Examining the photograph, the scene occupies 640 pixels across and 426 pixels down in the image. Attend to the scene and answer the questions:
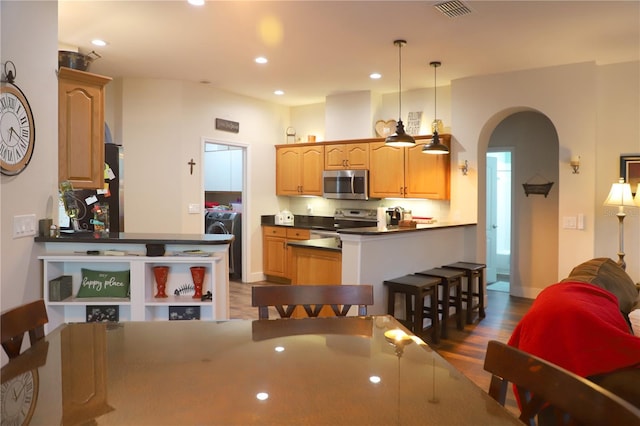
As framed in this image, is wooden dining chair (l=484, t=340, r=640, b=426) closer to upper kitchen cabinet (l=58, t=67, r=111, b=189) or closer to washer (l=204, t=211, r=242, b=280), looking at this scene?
upper kitchen cabinet (l=58, t=67, r=111, b=189)

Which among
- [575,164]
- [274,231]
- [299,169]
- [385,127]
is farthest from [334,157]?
[575,164]

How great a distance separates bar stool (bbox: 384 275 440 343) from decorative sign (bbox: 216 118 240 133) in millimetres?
3438

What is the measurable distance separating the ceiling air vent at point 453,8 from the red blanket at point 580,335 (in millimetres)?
2316

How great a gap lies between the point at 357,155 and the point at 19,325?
5.28 meters

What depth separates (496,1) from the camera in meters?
3.32

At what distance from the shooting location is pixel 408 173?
588cm

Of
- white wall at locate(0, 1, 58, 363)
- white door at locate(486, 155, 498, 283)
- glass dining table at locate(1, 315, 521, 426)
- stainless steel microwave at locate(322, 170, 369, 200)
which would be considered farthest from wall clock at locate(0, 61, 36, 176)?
white door at locate(486, 155, 498, 283)

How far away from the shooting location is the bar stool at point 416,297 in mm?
3926

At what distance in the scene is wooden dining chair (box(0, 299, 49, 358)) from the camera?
4.55ft

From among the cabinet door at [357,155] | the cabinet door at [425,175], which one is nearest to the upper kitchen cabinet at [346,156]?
the cabinet door at [357,155]

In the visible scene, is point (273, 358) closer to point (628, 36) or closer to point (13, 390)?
point (13, 390)

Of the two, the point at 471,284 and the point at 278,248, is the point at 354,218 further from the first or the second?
the point at 471,284

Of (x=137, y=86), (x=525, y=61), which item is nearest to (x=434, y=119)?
(x=525, y=61)

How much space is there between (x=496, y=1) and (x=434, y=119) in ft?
9.16
